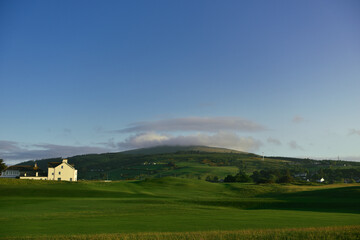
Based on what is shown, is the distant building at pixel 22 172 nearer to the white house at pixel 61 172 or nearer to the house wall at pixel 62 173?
the white house at pixel 61 172

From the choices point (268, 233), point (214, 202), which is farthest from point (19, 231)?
point (214, 202)

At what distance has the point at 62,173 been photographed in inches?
4990

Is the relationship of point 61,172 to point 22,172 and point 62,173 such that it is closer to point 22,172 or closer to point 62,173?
point 62,173

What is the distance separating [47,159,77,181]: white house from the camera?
412 feet

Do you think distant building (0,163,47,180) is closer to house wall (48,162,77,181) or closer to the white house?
the white house

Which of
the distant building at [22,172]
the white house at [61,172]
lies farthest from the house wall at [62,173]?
the distant building at [22,172]

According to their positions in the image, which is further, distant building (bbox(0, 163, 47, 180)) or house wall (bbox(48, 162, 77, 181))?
distant building (bbox(0, 163, 47, 180))

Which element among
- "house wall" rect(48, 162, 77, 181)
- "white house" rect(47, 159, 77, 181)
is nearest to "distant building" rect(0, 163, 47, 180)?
"white house" rect(47, 159, 77, 181)

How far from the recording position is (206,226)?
29984 mm

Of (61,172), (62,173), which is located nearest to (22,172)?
(61,172)

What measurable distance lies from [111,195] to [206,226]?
45.9m

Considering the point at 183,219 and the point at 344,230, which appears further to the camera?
the point at 183,219

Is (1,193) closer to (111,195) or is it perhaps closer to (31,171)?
(111,195)

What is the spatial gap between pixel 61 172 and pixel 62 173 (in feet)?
1.70
